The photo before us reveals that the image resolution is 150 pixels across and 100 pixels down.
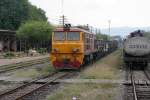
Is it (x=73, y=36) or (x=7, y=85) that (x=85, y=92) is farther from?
(x=73, y=36)

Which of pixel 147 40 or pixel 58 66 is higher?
pixel 147 40

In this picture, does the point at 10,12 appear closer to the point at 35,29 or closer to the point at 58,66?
the point at 35,29

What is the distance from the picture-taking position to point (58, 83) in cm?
1741

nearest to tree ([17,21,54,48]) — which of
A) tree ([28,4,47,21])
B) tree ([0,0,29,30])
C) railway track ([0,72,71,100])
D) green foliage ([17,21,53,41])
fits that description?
green foliage ([17,21,53,41])

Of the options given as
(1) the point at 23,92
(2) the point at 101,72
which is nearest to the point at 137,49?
(2) the point at 101,72

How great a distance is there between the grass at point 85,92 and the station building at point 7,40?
43.6 m

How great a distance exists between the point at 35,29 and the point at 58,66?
39.8 meters

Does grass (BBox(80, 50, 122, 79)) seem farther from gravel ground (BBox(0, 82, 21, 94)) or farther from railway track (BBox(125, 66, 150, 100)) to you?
gravel ground (BBox(0, 82, 21, 94))

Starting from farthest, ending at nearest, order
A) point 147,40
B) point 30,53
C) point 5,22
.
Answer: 1. point 5,22
2. point 30,53
3. point 147,40

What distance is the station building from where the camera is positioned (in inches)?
2363

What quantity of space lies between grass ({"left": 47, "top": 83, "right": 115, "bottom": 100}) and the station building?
43.6 meters

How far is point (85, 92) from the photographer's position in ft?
47.6

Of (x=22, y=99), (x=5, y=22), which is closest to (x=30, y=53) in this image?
(x=5, y=22)

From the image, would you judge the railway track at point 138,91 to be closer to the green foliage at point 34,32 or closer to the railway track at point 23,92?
the railway track at point 23,92
